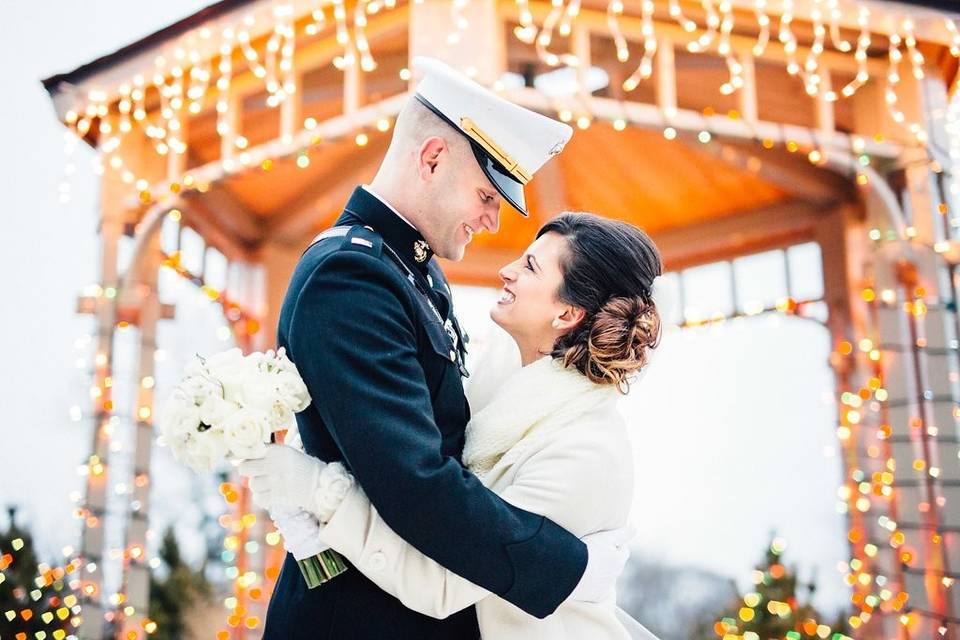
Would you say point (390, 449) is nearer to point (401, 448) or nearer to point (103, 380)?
point (401, 448)

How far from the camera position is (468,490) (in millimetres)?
1695

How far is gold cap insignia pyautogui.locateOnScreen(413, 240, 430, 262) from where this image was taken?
210 cm

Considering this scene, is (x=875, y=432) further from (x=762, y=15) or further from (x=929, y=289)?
(x=762, y=15)

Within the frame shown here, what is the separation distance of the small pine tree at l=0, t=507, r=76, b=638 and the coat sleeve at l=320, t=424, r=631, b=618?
196 inches

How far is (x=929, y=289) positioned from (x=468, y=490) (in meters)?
4.96

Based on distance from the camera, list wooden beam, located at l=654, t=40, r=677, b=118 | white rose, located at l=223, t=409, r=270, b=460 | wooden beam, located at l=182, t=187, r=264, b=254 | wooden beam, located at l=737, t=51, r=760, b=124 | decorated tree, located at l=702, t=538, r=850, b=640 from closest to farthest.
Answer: white rose, located at l=223, t=409, r=270, b=460 → wooden beam, located at l=654, t=40, r=677, b=118 → wooden beam, located at l=737, t=51, r=760, b=124 → decorated tree, located at l=702, t=538, r=850, b=640 → wooden beam, located at l=182, t=187, r=264, b=254

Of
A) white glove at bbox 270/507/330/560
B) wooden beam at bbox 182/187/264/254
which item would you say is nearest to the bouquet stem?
white glove at bbox 270/507/330/560

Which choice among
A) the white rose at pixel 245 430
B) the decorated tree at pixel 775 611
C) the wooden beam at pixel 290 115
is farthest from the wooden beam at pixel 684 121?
the white rose at pixel 245 430

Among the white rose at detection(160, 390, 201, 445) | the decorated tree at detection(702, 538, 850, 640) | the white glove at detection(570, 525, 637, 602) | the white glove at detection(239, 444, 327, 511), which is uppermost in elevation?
the white rose at detection(160, 390, 201, 445)

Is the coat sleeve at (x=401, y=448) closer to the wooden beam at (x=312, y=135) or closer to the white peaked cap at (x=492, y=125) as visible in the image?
the white peaked cap at (x=492, y=125)

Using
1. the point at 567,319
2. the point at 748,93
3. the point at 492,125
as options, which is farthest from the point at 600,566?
the point at 748,93

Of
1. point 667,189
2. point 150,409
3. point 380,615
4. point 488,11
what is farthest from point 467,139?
point 667,189

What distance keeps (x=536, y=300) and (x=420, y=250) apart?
11.6 inches

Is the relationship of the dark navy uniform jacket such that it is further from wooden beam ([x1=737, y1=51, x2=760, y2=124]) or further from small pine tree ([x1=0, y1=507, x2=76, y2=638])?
small pine tree ([x1=0, y1=507, x2=76, y2=638])
